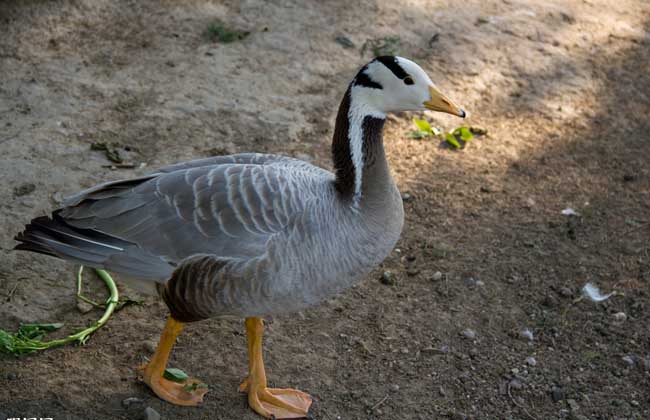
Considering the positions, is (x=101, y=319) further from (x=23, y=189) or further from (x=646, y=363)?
(x=646, y=363)

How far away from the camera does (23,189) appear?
498 centimetres

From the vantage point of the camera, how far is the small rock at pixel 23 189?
4941 mm

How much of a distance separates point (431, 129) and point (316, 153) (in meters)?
1.10

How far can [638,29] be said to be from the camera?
796 centimetres

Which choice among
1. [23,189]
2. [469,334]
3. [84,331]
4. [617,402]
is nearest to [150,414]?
[84,331]

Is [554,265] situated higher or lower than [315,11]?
lower

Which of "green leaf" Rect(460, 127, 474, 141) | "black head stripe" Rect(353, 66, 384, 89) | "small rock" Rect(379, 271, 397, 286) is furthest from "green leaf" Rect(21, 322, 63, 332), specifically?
"green leaf" Rect(460, 127, 474, 141)

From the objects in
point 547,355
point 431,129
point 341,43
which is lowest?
point 547,355

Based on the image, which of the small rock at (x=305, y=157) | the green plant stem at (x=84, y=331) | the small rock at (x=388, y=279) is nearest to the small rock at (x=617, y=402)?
the small rock at (x=388, y=279)

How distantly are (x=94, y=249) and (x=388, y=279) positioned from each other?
1983mm

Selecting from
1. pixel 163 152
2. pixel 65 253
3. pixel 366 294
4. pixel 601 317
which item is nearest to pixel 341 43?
pixel 163 152

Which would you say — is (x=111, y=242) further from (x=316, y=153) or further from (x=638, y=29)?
(x=638, y=29)

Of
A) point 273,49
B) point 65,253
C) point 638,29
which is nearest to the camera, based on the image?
point 65,253

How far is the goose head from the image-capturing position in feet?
12.1
